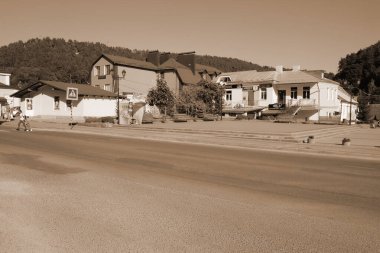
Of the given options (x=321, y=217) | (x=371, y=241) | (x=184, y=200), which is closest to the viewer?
(x=371, y=241)

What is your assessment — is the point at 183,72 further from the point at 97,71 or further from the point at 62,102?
the point at 62,102

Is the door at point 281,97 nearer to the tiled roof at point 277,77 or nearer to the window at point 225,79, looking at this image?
the tiled roof at point 277,77

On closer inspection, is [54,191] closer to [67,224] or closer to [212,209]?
[67,224]

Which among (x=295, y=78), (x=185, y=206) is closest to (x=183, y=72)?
(x=295, y=78)

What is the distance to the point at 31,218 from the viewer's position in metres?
5.52

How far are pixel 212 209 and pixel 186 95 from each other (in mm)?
43394

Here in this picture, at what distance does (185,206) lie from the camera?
20.5ft

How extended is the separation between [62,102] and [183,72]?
79.9ft

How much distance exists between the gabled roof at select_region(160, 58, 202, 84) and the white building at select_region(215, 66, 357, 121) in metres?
5.14

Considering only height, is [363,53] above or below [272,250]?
above

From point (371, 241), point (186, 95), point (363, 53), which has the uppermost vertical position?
point (363, 53)

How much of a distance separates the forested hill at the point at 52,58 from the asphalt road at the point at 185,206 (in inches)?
3434

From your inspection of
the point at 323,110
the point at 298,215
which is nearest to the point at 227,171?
the point at 298,215

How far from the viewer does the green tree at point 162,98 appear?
153ft
